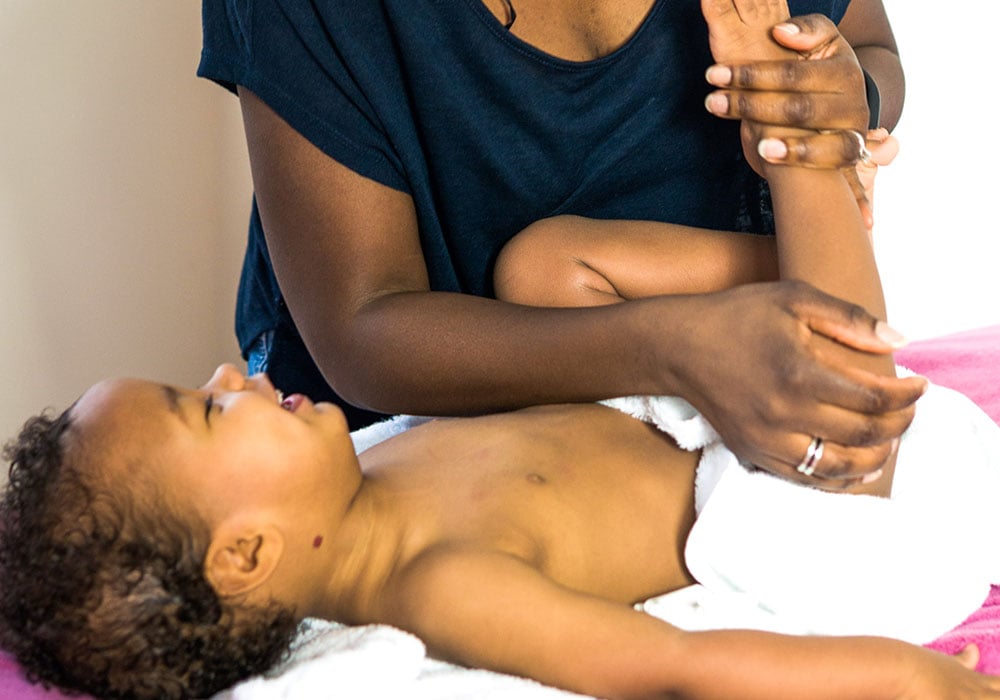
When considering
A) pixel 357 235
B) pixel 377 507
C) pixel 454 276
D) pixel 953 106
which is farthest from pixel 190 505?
pixel 953 106

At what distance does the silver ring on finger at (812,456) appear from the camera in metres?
0.90

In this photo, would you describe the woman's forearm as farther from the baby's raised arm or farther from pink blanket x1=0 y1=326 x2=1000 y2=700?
pink blanket x1=0 y1=326 x2=1000 y2=700

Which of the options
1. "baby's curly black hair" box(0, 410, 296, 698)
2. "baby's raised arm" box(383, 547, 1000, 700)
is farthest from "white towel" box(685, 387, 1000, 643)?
"baby's curly black hair" box(0, 410, 296, 698)

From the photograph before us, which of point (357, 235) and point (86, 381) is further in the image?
point (86, 381)

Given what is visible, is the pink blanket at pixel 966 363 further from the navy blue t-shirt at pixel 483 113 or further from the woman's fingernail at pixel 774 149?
the woman's fingernail at pixel 774 149

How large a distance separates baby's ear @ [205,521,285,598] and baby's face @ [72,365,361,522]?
0.7 inches

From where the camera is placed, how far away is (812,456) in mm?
906

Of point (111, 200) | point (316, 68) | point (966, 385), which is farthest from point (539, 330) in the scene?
point (111, 200)

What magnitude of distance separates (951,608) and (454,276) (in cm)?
58

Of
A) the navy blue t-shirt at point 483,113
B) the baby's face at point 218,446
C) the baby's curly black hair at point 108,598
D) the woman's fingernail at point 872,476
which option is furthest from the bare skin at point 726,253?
the baby's curly black hair at point 108,598

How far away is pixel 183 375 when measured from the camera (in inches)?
86.7

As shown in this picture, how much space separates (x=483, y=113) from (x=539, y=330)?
32 cm

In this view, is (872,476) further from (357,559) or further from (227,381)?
(227,381)

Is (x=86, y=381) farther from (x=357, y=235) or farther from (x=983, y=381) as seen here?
(x=983, y=381)
